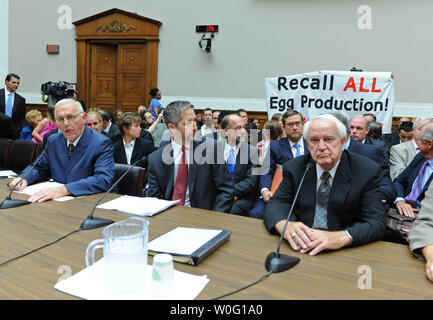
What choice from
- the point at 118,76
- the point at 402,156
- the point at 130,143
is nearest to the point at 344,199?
the point at 402,156

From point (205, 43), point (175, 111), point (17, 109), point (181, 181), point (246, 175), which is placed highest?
point (205, 43)

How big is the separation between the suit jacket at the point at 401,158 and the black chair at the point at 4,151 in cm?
382

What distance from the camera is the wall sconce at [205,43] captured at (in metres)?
7.90

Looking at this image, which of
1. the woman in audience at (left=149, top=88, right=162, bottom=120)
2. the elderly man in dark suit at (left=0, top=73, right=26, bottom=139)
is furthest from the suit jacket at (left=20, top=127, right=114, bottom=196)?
the woman in audience at (left=149, top=88, right=162, bottom=120)

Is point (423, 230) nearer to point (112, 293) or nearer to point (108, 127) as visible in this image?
point (112, 293)

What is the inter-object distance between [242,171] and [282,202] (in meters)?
1.48

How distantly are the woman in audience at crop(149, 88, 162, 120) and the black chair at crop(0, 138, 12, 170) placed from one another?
406cm

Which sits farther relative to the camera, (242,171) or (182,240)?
(242,171)

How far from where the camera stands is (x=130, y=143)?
3926 millimetres

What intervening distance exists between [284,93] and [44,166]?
327 cm

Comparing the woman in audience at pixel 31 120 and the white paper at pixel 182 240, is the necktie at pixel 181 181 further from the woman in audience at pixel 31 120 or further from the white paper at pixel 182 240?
the woman in audience at pixel 31 120

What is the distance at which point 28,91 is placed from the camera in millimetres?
9570

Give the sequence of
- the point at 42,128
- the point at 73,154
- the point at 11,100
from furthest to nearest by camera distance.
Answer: the point at 11,100
the point at 42,128
the point at 73,154

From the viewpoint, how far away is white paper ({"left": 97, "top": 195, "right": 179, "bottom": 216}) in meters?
1.78
